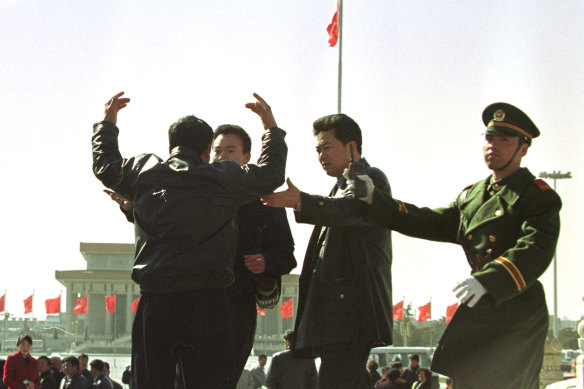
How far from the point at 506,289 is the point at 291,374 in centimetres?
583

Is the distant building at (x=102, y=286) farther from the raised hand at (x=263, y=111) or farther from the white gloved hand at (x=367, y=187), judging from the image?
the white gloved hand at (x=367, y=187)

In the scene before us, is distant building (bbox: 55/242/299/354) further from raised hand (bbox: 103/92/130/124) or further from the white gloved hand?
the white gloved hand

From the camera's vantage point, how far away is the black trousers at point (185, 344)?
402 centimetres

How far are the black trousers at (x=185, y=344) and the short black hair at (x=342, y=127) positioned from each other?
4.14ft

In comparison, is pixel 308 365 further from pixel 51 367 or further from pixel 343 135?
pixel 51 367

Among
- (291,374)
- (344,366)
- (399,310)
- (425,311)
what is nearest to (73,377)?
(291,374)

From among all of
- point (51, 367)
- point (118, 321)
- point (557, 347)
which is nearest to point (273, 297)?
point (51, 367)

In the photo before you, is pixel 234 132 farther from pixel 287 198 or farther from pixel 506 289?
pixel 506 289

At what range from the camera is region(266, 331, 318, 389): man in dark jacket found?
9469mm

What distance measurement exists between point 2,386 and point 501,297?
1070cm

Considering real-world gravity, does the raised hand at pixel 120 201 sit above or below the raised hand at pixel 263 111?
below

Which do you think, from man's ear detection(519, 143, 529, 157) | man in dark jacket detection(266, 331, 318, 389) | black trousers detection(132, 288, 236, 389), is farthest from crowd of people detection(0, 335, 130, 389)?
man's ear detection(519, 143, 529, 157)

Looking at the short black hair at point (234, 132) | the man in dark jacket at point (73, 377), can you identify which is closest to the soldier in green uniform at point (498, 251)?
the short black hair at point (234, 132)

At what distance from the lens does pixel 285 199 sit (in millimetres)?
4188
